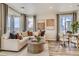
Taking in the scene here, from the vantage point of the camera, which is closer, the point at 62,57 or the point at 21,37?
the point at 62,57

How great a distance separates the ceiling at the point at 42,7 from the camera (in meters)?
3.02

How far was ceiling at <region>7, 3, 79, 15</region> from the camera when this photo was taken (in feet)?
9.90

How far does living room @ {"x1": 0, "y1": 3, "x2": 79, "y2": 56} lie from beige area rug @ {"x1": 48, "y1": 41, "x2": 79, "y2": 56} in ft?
0.08

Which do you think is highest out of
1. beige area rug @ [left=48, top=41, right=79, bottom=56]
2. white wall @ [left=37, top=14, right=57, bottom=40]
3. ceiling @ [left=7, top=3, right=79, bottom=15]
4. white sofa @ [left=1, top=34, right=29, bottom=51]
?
ceiling @ [left=7, top=3, right=79, bottom=15]

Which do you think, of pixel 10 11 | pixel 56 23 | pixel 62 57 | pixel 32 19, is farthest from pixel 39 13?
pixel 62 57

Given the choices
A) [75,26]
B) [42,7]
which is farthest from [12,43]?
[75,26]

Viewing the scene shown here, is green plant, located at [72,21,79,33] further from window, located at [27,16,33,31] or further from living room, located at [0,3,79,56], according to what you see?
window, located at [27,16,33,31]

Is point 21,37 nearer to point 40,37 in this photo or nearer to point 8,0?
point 40,37

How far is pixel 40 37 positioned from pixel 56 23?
1.71 feet

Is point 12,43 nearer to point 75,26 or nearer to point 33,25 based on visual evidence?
point 33,25

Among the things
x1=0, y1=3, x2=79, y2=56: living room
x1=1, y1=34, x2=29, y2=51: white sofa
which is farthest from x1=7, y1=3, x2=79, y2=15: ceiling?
x1=1, y1=34, x2=29, y2=51: white sofa

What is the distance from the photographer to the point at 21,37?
3285 millimetres

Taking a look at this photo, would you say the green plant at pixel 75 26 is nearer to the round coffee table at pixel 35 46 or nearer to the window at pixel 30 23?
the round coffee table at pixel 35 46

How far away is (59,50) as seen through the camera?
10.3 ft
